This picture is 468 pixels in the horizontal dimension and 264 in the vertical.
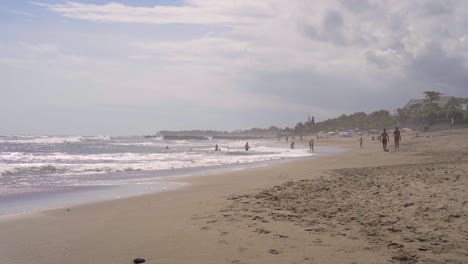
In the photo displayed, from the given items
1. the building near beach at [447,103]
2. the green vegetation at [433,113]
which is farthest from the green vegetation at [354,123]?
the building near beach at [447,103]

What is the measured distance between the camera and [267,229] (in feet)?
22.7

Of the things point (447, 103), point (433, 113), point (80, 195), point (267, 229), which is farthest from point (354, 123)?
point (267, 229)

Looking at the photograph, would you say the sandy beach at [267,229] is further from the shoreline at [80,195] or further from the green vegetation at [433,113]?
the green vegetation at [433,113]

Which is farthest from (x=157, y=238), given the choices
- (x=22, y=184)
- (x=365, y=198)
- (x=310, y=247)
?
(x=22, y=184)

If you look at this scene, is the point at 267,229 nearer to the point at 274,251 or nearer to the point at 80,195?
the point at 274,251

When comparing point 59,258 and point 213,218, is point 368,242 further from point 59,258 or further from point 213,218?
point 59,258

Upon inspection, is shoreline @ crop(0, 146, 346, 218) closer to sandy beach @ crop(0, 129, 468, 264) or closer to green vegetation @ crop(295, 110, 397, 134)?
sandy beach @ crop(0, 129, 468, 264)

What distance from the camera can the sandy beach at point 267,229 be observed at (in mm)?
5566

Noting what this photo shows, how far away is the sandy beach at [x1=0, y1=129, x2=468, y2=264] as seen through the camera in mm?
5566

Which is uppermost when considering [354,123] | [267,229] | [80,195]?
[354,123]

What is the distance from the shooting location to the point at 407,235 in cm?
602

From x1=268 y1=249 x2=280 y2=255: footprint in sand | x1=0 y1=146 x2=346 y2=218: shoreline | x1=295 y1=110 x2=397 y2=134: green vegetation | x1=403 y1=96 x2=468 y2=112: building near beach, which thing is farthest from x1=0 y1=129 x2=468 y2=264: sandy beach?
x1=403 y1=96 x2=468 y2=112: building near beach

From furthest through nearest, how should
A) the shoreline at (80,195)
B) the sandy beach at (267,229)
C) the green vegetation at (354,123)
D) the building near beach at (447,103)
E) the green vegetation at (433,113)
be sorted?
the green vegetation at (354,123) → the building near beach at (447,103) → the green vegetation at (433,113) → the shoreline at (80,195) → the sandy beach at (267,229)

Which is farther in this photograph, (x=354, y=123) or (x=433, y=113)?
(x=354, y=123)
